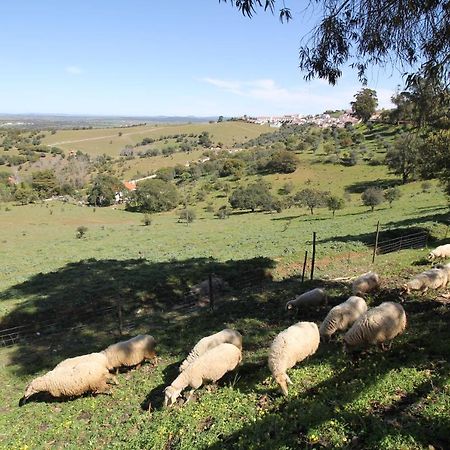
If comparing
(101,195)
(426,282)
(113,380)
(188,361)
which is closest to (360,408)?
(188,361)

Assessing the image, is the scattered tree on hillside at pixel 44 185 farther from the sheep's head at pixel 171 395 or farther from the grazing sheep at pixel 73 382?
the sheep's head at pixel 171 395

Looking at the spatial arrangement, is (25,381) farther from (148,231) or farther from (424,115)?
(148,231)

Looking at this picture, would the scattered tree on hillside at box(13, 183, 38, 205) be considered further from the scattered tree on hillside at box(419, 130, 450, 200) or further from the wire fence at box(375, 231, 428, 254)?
the wire fence at box(375, 231, 428, 254)

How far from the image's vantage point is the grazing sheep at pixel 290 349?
8234 mm

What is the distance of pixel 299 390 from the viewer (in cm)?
800

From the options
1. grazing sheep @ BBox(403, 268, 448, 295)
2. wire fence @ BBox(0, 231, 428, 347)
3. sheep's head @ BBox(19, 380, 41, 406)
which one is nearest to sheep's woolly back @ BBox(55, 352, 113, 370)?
sheep's head @ BBox(19, 380, 41, 406)

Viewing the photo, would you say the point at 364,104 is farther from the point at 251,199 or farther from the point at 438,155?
the point at 438,155

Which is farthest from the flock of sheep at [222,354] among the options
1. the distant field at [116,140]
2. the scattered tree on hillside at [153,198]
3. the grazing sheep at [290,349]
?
the distant field at [116,140]

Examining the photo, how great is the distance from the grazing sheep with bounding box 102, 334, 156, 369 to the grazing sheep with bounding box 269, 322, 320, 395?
147 inches

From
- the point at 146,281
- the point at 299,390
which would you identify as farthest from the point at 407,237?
the point at 299,390

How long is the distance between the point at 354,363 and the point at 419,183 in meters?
58.2

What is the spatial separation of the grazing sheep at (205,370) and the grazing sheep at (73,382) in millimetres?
1920

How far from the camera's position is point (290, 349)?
8672mm

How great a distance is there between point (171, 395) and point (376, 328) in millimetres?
4589
